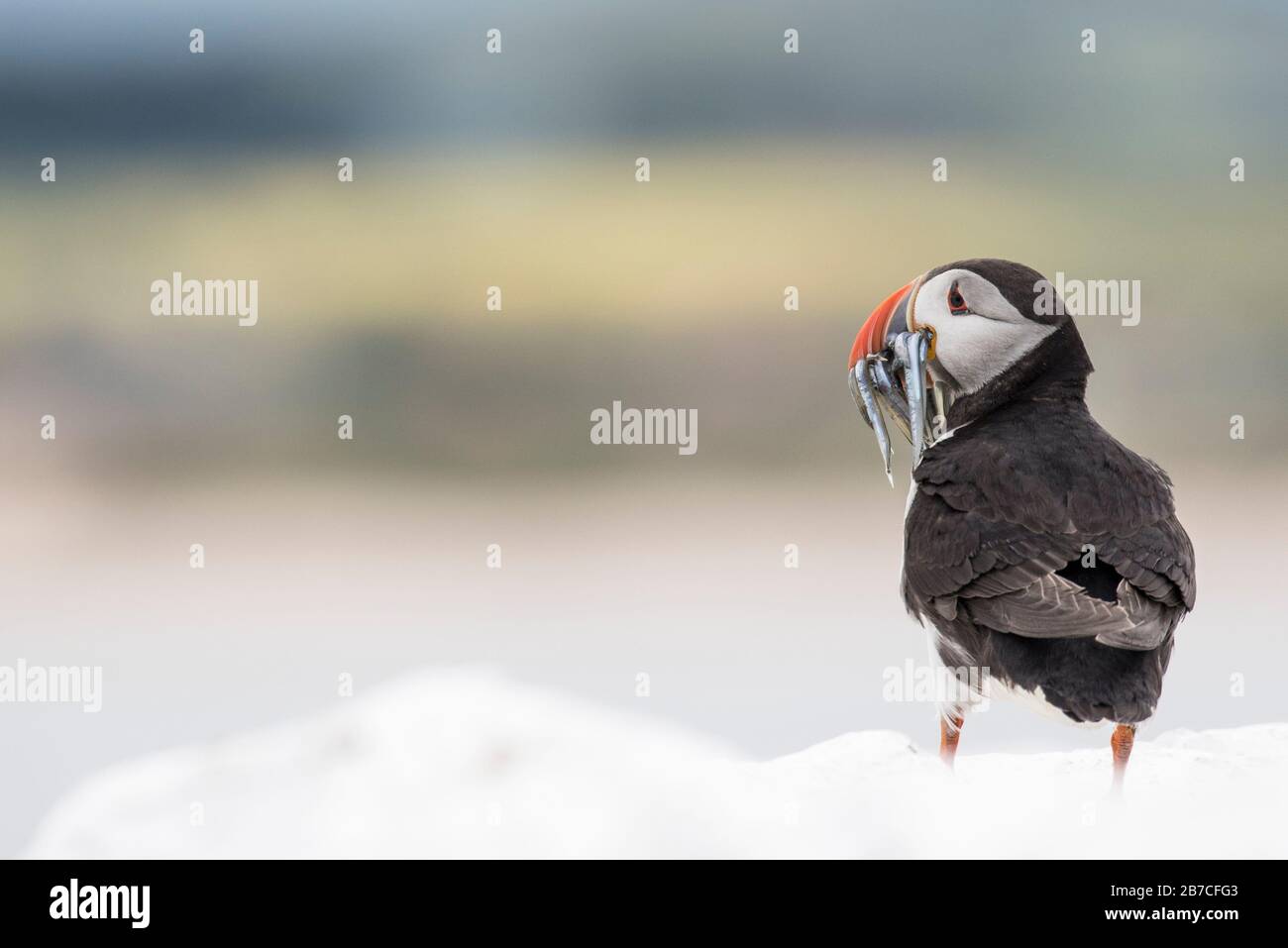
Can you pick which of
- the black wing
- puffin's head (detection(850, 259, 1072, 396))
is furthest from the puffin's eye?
the black wing

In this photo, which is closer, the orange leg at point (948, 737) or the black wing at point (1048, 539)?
the black wing at point (1048, 539)

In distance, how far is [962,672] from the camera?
342 cm

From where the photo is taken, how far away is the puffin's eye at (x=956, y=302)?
369 cm

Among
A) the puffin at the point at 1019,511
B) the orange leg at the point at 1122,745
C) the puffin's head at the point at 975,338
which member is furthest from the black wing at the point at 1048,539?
the orange leg at the point at 1122,745

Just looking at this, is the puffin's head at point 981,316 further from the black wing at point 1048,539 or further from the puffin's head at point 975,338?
the black wing at point 1048,539

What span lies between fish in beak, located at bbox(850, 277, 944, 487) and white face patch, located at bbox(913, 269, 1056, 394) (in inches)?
1.8

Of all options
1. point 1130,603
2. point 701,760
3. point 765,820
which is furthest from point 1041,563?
point 701,760

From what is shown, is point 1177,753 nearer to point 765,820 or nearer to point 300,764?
point 765,820

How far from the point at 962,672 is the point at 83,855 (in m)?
2.27

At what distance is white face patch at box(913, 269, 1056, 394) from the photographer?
3664 millimetres

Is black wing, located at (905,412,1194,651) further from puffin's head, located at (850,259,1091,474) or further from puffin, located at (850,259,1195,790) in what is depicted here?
puffin's head, located at (850,259,1091,474)

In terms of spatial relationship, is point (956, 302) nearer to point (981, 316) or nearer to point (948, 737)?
point (981, 316)

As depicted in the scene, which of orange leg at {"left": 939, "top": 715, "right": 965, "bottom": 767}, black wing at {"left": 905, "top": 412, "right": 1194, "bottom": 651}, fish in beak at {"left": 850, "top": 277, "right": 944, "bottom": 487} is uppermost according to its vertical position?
fish in beak at {"left": 850, "top": 277, "right": 944, "bottom": 487}

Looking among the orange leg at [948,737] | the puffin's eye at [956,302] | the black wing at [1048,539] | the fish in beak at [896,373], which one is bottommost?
the orange leg at [948,737]
